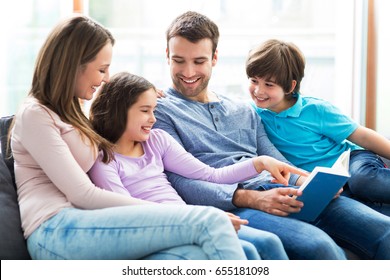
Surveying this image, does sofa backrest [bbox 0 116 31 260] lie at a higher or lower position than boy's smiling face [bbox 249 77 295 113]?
lower

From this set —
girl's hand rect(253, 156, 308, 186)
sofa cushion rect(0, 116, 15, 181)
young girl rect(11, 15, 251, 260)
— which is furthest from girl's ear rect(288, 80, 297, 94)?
sofa cushion rect(0, 116, 15, 181)

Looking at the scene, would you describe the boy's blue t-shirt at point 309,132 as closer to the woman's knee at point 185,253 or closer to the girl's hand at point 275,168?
the girl's hand at point 275,168

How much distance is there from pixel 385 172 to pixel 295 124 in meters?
0.37

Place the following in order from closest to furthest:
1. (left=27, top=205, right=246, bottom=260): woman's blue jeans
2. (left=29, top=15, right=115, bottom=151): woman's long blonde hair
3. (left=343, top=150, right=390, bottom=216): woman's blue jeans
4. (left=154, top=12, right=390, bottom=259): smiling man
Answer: (left=27, top=205, right=246, bottom=260): woman's blue jeans → (left=29, top=15, right=115, bottom=151): woman's long blonde hair → (left=154, top=12, right=390, bottom=259): smiling man → (left=343, top=150, right=390, bottom=216): woman's blue jeans

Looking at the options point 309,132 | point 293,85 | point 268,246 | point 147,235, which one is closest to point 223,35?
point 293,85

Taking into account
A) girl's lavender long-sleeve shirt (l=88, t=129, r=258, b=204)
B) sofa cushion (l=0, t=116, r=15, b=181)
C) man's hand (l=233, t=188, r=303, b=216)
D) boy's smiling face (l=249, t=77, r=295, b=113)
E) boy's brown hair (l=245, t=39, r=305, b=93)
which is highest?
boy's brown hair (l=245, t=39, r=305, b=93)

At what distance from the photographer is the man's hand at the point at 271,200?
5.87 feet

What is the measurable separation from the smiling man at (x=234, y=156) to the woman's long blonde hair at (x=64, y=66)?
42 cm

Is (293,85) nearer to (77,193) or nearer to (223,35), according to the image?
(77,193)

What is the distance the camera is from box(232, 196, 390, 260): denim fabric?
5.47ft

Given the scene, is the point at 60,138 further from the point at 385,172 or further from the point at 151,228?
the point at 385,172

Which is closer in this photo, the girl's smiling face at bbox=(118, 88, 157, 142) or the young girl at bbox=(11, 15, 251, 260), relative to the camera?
the young girl at bbox=(11, 15, 251, 260)

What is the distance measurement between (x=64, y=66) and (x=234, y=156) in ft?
2.26

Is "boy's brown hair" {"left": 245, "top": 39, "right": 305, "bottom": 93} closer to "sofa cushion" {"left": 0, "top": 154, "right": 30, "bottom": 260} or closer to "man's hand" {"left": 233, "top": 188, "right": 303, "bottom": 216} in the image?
"man's hand" {"left": 233, "top": 188, "right": 303, "bottom": 216}
